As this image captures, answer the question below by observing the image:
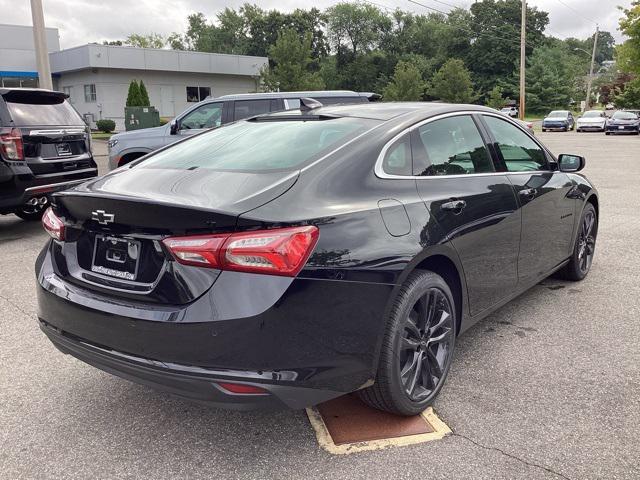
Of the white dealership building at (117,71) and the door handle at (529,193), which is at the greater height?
the white dealership building at (117,71)

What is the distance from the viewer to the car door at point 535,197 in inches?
158

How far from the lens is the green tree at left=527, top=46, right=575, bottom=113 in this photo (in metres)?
62.1

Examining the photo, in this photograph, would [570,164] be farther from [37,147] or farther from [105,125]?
[105,125]

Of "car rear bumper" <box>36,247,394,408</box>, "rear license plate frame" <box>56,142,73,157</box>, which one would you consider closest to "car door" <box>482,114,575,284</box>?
"car rear bumper" <box>36,247,394,408</box>

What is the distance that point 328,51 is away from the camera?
78.2m

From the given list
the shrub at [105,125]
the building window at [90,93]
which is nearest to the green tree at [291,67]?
the shrub at [105,125]

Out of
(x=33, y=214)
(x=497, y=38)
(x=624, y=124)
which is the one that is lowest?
(x=33, y=214)

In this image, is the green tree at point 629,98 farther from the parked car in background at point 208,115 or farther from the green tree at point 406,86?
the parked car in background at point 208,115

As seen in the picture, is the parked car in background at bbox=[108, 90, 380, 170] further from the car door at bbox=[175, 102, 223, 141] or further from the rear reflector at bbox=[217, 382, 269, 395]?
the rear reflector at bbox=[217, 382, 269, 395]

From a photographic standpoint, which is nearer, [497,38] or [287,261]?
[287,261]

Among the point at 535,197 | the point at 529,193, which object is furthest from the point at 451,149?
the point at 535,197

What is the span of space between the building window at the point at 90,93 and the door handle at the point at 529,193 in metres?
38.3

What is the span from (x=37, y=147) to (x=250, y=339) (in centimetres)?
595

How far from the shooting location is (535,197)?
13.6 ft
